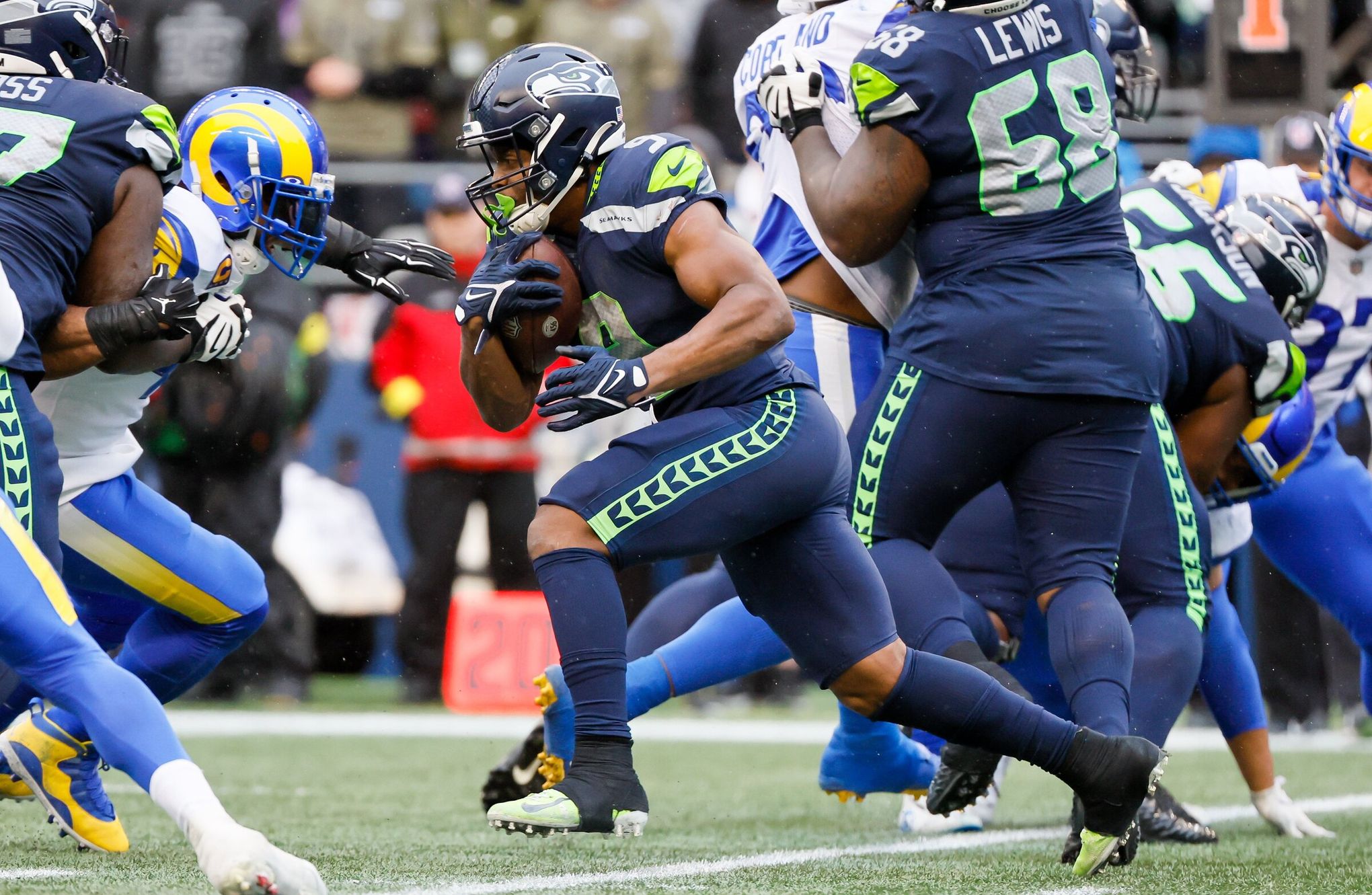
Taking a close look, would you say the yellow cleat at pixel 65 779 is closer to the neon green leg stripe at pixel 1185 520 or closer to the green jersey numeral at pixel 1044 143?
the green jersey numeral at pixel 1044 143

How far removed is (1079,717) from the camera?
13.3ft

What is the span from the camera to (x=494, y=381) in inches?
152

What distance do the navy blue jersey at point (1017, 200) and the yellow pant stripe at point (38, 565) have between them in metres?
1.87

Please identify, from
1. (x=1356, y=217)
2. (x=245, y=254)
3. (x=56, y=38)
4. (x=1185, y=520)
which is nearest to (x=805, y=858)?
(x=1185, y=520)

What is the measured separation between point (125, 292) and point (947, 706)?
1889mm

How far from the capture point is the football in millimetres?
3818

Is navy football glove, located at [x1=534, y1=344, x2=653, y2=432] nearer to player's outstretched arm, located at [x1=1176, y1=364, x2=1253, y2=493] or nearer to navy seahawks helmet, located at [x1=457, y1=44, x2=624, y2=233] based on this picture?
navy seahawks helmet, located at [x1=457, y1=44, x2=624, y2=233]

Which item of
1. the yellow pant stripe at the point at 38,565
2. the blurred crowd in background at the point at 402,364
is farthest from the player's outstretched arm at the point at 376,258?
the blurred crowd in background at the point at 402,364

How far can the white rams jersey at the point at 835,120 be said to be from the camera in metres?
4.84

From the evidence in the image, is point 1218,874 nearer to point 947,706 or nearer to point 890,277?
point 947,706

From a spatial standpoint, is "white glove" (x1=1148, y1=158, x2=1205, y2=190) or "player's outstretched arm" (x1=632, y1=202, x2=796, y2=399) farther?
"white glove" (x1=1148, y1=158, x2=1205, y2=190)

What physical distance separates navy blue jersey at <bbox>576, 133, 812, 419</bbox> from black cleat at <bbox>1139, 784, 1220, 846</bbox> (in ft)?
5.64

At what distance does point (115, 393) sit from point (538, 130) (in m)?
1.28

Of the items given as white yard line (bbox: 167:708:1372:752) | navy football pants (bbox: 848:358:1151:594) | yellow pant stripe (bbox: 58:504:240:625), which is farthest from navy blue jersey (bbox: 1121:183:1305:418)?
white yard line (bbox: 167:708:1372:752)
